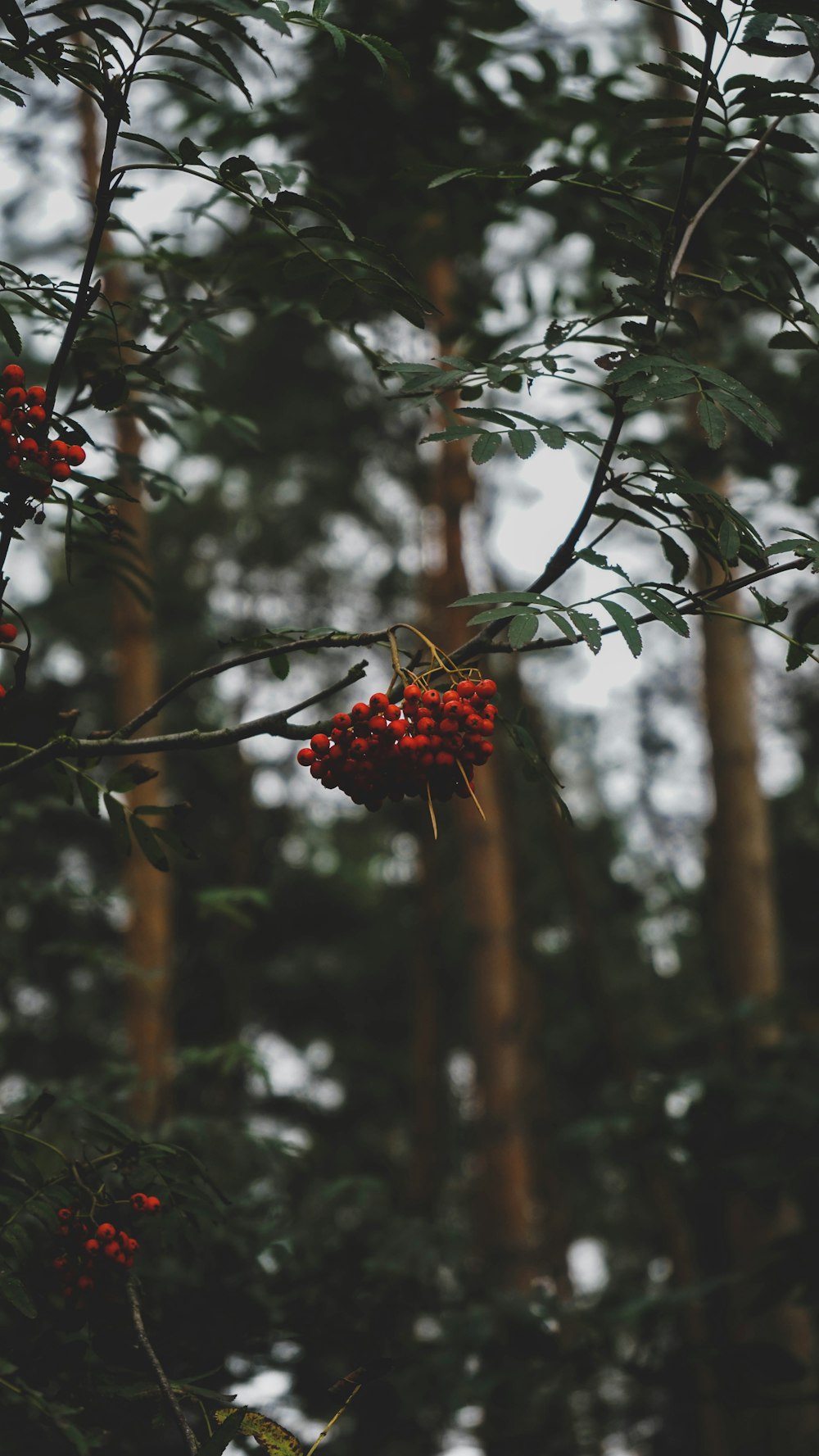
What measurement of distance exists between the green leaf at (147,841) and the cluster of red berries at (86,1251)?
0.52 m

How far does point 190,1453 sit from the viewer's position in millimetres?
1251

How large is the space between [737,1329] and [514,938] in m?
5.15

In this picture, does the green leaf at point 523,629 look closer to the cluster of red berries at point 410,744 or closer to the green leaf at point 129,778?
the cluster of red berries at point 410,744

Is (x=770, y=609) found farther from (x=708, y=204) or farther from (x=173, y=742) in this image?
(x=173, y=742)

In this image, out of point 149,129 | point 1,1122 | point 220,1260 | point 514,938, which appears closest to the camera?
point 1,1122

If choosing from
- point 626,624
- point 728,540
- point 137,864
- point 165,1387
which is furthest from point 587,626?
point 137,864

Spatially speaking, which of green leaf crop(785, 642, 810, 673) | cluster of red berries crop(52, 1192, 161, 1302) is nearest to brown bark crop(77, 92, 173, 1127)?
cluster of red berries crop(52, 1192, 161, 1302)

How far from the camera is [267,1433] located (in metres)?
1.33

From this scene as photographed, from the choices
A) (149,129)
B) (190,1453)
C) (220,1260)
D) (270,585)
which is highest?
(149,129)

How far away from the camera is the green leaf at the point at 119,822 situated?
163cm

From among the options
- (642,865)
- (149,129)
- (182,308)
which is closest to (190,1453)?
(182,308)

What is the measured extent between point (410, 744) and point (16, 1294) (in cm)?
82

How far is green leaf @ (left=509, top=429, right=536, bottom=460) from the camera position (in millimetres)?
1517

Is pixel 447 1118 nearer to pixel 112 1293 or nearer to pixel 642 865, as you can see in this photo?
pixel 642 865
